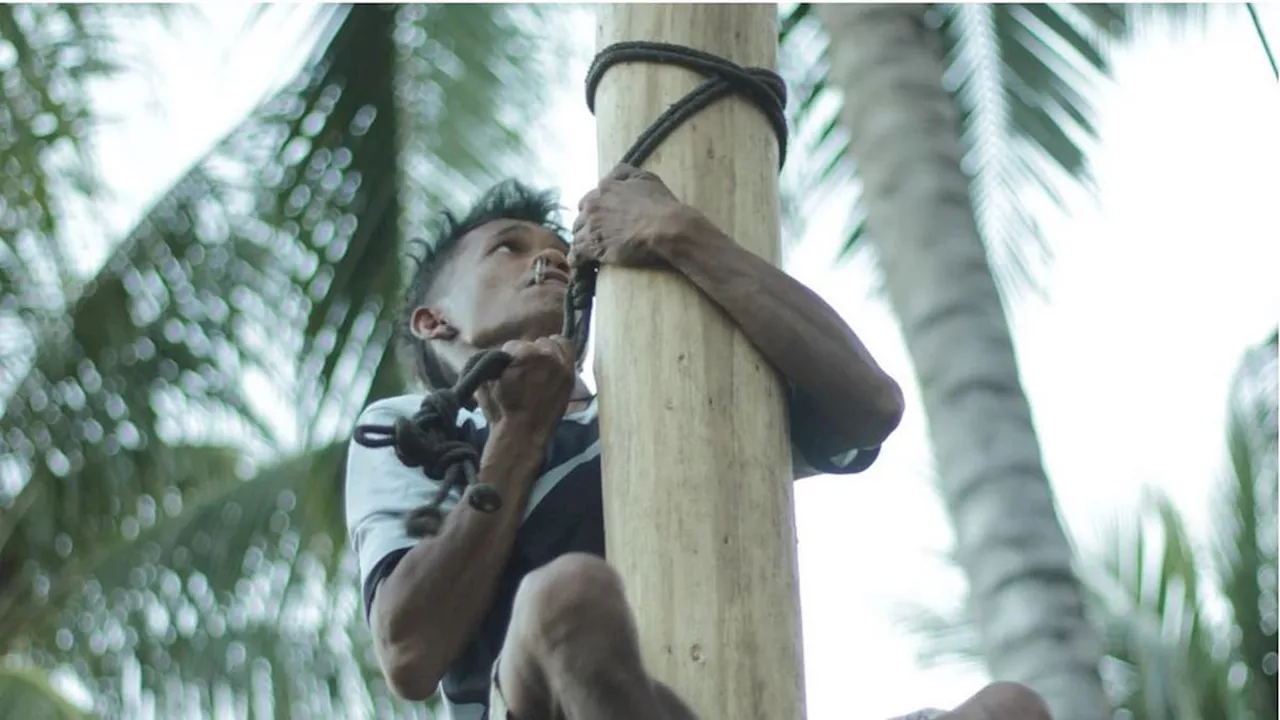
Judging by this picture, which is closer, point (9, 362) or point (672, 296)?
point (672, 296)

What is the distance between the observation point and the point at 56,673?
7516 mm

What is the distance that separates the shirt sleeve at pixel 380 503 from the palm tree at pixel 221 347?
328cm

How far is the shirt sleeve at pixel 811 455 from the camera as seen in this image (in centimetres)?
308

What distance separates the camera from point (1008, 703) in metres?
3.05

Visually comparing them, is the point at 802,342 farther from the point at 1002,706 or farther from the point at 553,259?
the point at 553,259

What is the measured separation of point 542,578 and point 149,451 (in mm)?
5214

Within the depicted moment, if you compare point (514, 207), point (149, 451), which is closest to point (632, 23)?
point (514, 207)

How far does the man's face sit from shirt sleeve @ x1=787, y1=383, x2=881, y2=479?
0.58m

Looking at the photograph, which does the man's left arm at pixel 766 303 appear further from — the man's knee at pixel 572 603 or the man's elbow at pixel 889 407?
the man's knee at pixel 572 603

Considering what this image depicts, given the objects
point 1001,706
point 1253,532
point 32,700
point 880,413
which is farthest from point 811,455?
point 1253,532

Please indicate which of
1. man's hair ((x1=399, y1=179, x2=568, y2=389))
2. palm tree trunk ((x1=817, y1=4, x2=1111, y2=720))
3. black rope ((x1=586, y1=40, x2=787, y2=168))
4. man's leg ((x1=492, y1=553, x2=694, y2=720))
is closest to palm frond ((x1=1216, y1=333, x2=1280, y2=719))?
palm tree trunk ((x1=817, y1=4, x2=1111, y2=720))

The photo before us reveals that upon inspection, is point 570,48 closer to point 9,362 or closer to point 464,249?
point 9,362

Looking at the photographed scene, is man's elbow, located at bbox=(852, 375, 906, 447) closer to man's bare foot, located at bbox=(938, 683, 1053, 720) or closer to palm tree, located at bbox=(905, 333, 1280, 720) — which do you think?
man's bare foot, located at bbox=(938, 683, 1053, 720)

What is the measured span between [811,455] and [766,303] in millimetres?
368
